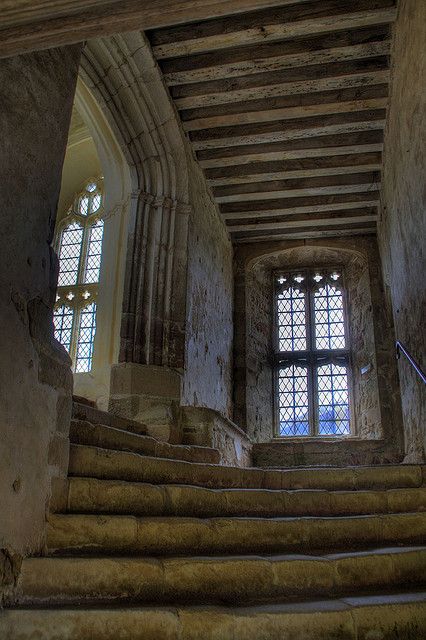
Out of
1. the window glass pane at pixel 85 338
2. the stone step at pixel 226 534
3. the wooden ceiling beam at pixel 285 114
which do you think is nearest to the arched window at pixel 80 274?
the window glass pane at pixel 85 338

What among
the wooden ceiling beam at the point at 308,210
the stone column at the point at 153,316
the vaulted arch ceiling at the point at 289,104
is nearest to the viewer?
the vaulted arch ceiling at the point at 289,104

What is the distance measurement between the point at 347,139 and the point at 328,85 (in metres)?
0.92

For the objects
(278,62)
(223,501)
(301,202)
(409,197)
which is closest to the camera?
(223,501)

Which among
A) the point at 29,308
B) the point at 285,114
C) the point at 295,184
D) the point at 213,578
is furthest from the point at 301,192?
the point at 213,578

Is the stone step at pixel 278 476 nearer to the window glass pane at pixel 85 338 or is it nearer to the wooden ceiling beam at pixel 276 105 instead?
the wooden ceiling beam at pixel 276 105

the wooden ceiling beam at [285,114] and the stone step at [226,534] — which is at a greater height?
the wooden ceiling beam at [285,114]

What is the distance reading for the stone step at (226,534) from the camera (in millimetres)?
2139

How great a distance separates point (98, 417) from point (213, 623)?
1.96 m

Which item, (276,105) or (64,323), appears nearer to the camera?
(276,105)

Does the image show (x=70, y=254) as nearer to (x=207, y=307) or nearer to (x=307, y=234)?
(x=207, y=307)

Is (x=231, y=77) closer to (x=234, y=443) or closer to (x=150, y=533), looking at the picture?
(x=234, y=443)

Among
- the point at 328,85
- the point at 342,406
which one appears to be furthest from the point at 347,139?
the point at 342,406

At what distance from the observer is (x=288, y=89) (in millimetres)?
5477

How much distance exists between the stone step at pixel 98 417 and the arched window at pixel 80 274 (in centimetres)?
279
